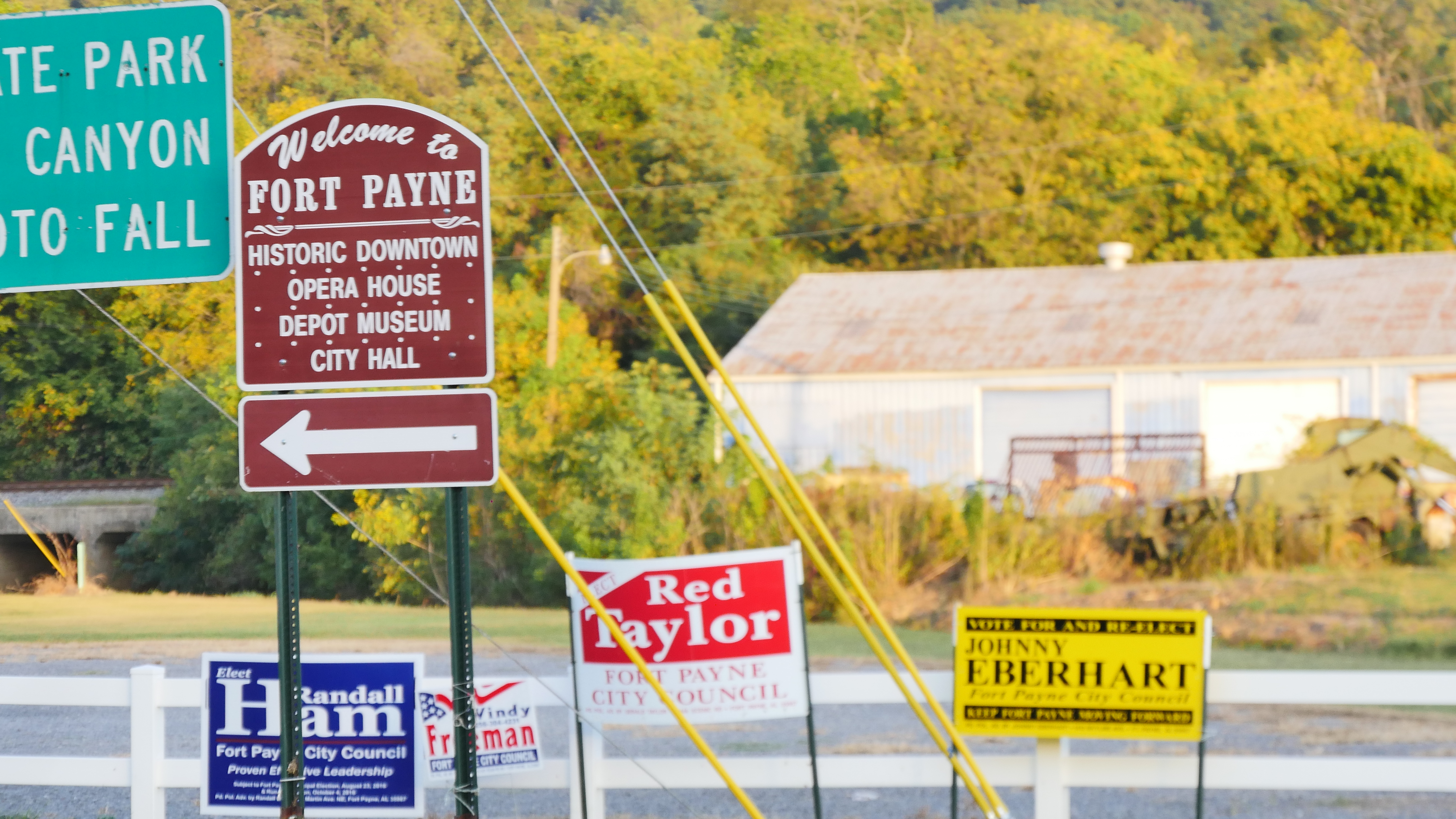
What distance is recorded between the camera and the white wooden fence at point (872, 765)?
6676 millimetres

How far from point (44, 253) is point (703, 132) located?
114 feet

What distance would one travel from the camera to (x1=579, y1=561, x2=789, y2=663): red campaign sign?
661cm

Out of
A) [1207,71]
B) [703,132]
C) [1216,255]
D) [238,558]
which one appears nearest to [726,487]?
[238,558]

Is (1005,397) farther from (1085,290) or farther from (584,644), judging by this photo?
(584,644)

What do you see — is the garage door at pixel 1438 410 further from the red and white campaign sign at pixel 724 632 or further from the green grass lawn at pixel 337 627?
the red and white campaign sign at pixel 724 632

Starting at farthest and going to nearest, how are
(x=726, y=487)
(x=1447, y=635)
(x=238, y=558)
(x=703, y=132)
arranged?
(x=703, y=132) < (x=726, y=487) < (x=1447, y=635) < (x=238, y=558)

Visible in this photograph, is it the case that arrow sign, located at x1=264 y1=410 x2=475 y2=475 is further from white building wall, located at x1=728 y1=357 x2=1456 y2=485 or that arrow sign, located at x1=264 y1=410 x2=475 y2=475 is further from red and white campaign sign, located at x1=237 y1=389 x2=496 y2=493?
white building wall, located at x1=728 y1=357 x2=1456 y2=485

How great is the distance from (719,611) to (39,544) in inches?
169

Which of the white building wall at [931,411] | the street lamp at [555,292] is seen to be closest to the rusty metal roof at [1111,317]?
the white building wall at [931,411]

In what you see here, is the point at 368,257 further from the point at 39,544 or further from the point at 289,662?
the point at 39,544

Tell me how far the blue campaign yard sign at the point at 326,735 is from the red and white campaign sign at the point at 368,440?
1.83m

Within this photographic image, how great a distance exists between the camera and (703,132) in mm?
40062

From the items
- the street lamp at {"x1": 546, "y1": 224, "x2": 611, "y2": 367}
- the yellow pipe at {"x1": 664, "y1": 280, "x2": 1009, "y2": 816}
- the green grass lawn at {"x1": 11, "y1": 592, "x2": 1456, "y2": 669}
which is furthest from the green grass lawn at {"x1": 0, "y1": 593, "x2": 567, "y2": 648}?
the street lamp at {"x1": 546, "y1": 224, "x2": 611, "y2": 367}

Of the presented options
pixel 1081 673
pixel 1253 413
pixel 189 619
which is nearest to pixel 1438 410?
pixel 1253 413
